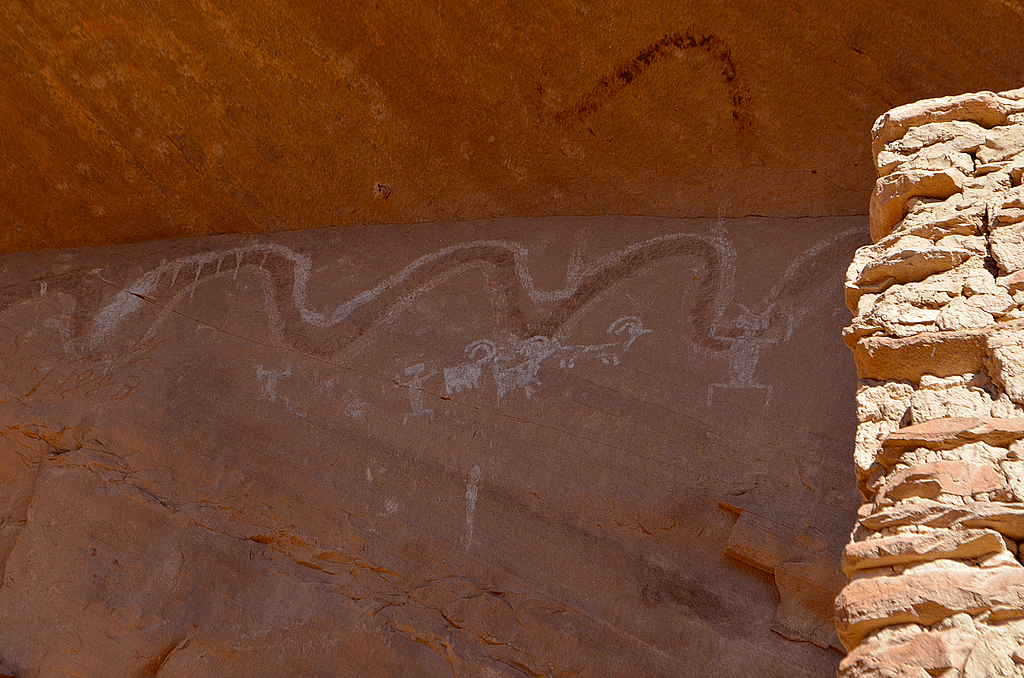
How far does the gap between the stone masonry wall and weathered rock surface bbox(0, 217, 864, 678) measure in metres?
1.25

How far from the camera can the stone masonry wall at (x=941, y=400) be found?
3.96ft

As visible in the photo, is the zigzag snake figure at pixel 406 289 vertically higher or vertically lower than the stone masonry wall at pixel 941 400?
higher

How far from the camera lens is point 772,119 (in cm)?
380

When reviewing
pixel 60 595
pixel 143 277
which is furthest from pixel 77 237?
pixel 60 595

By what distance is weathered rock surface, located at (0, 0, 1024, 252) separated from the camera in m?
3.64

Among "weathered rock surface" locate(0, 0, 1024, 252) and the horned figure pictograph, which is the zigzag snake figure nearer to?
the horned figure pictograph

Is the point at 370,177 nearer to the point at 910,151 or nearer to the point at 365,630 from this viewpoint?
the point at 365,630

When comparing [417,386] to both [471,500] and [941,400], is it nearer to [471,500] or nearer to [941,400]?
[471,500]

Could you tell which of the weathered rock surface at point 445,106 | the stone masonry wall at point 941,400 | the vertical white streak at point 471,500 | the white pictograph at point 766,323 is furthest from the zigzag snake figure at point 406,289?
the stone masonry wall at point 941,400

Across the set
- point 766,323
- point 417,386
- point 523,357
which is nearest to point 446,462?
point 417,386

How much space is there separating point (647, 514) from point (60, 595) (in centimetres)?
230

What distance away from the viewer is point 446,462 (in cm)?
323

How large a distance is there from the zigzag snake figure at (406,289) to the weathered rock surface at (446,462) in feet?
0.05

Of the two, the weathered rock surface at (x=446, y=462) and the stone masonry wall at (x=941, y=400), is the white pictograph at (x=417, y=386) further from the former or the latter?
the stone masonry wall at (x=941, y=400)
